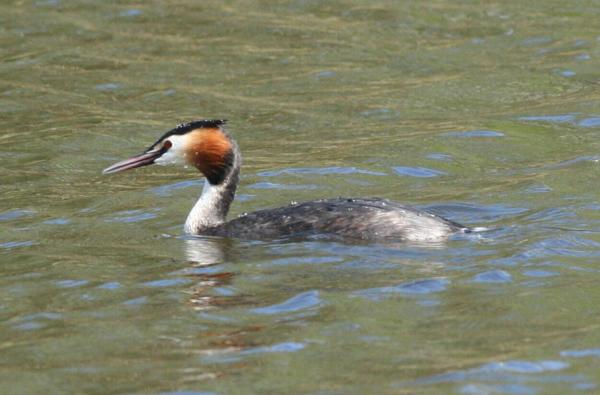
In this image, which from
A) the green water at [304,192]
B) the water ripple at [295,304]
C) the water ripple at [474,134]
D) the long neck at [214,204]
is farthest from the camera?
the water ripple at [474,134]

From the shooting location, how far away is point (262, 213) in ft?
34.0

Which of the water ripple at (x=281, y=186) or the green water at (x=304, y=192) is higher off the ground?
the green water at (x=304, y=192)

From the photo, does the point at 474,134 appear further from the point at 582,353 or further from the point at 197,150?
the point at 582,353

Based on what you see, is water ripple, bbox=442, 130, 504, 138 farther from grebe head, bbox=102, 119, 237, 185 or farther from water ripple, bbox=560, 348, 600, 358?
water ripple, bbox=560, 348, 600, 358

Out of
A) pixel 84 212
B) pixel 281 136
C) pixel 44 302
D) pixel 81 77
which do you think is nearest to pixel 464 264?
pixel 44 302

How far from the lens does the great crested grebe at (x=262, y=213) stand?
9.73m

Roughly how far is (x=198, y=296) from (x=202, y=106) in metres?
6.82

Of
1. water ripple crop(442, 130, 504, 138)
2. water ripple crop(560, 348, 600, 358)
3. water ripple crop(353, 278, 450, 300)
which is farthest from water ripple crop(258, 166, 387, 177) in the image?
water ripple crop(560, 348, 600, 358)

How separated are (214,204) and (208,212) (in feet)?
0.25

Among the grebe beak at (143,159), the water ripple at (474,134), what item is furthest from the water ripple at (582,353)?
the water ripple at (474,134)

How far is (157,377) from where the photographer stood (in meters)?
7.11

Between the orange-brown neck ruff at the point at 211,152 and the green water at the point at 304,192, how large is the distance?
53 cm

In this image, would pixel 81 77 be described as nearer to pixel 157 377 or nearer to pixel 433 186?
pixel 433 186

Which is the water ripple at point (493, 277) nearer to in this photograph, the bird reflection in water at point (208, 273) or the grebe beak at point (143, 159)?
the bird reflection in water at point (208, 273)
